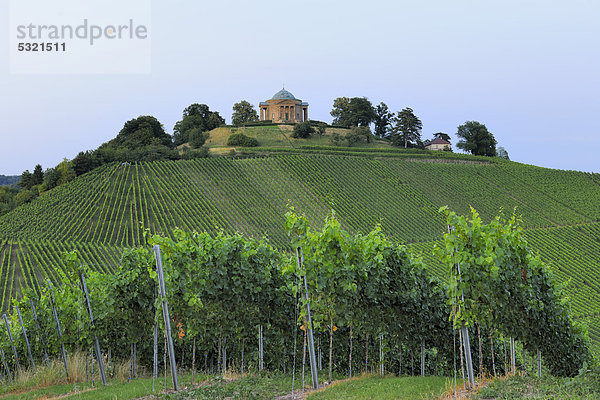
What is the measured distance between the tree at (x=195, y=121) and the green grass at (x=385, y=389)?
78206mm

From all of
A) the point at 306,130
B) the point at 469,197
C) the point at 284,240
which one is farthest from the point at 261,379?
the point at 306,130

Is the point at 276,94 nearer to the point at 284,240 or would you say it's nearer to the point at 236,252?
the point at 284,240

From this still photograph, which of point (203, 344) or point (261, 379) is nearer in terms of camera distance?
point (261, 379)

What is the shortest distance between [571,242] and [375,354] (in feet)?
142

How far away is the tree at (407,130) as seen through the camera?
84875 millimetres

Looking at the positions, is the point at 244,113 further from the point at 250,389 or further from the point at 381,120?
the point at 250,389

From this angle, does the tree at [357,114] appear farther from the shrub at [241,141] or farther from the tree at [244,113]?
the shrub at [241,141]

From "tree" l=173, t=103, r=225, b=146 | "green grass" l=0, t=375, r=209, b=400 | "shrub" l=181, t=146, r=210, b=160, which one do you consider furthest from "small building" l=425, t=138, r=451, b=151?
"green grass" l=0, t=375, r=209, b=400

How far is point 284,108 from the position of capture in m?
105

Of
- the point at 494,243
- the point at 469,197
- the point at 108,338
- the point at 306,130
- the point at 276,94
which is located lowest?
the point at 108,338

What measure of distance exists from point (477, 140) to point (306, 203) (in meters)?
44.7

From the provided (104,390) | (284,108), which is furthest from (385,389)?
(284,108)

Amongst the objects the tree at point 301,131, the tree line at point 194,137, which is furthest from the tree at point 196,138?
the tree at point 301,131

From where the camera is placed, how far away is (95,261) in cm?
3822
